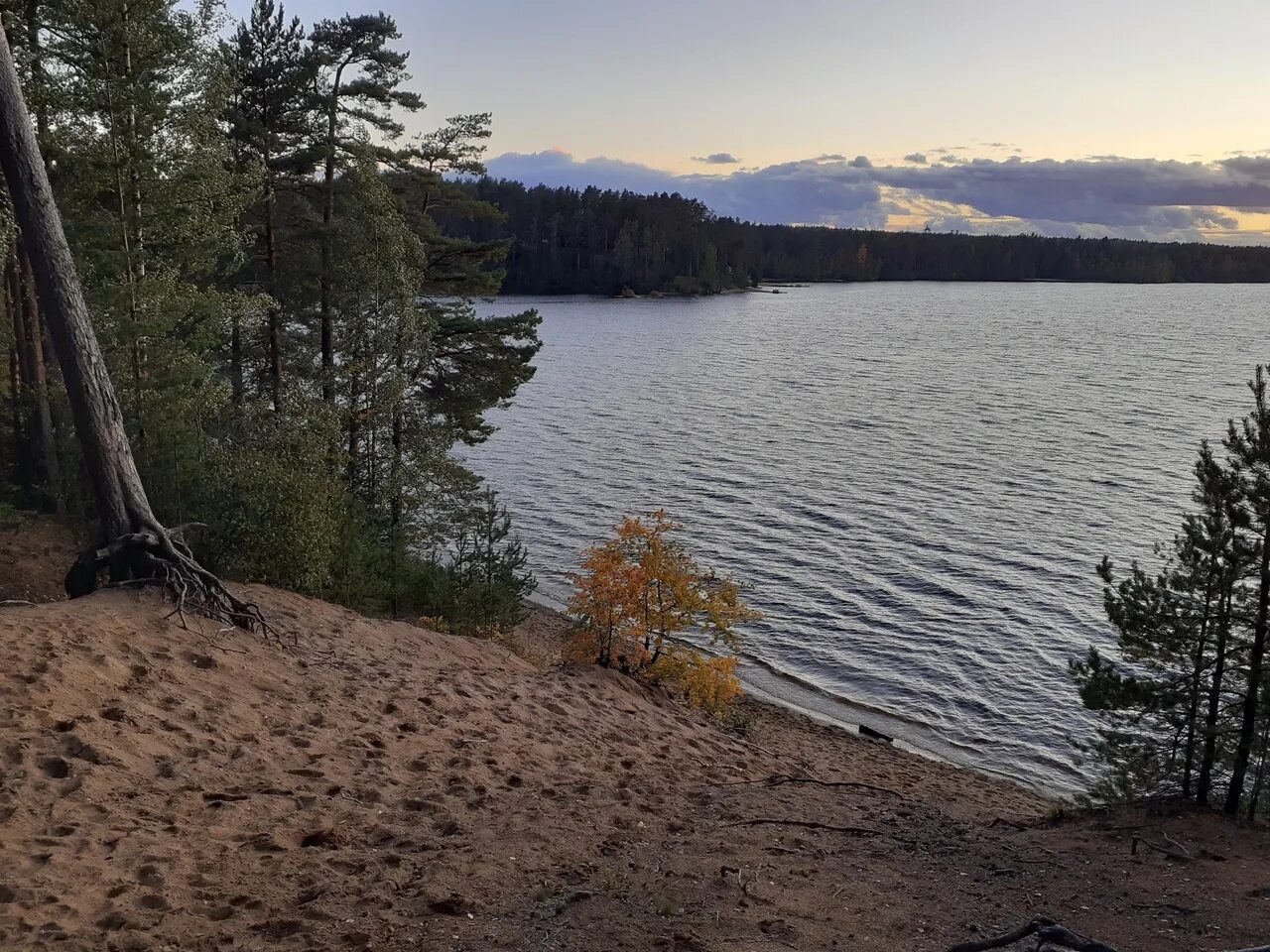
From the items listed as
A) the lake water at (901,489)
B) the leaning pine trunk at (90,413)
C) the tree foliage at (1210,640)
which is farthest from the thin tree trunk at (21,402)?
the tree foliage at (1210,640)

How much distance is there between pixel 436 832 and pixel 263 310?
16.9 meters

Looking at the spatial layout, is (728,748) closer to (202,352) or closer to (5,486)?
(202,352)

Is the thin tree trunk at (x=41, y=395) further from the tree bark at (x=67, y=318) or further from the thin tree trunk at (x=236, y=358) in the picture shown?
the tree bark at (x=67, y=318)

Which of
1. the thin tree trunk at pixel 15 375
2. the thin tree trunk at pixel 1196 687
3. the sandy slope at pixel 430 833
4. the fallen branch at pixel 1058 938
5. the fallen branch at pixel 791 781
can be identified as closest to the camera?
the fallen branch at pixel 1058 938

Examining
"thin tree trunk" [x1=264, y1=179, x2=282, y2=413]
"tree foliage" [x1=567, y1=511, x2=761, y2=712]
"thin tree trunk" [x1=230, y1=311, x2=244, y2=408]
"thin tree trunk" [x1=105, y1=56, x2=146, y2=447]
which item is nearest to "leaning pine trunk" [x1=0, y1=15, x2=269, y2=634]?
"thin tree trunk" [x1=105, y1=56, x2=146, y2=447]

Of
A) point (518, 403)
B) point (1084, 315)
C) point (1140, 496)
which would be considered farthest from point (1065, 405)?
point (1084, 315)

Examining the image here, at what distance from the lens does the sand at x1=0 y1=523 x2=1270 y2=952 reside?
21.8ft

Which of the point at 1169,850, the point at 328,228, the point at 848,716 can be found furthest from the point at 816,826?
the point at 328,228

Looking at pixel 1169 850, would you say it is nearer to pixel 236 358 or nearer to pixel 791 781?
pixel 791 781

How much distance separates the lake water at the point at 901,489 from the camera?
23.5 m

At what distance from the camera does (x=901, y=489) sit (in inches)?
1490

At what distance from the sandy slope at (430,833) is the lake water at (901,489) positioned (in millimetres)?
10616

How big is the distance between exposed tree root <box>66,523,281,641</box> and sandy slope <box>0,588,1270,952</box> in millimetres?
358

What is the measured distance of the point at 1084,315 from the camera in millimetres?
118062
